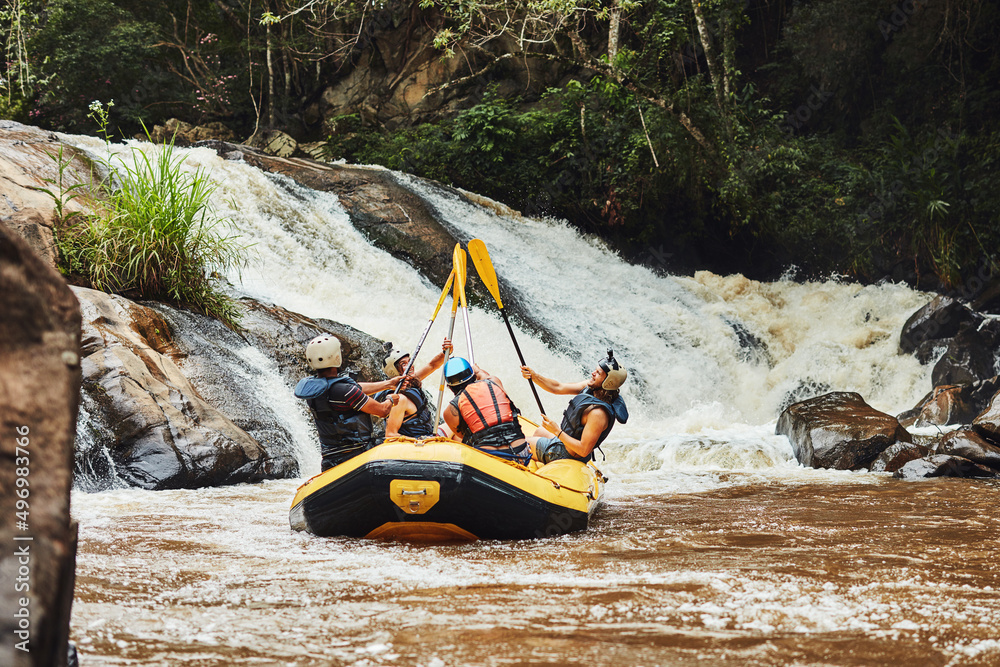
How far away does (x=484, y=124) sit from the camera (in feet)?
45.1

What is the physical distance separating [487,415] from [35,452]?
2909 mm

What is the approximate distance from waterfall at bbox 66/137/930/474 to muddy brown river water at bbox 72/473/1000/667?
2.77m

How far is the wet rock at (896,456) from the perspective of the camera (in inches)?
234

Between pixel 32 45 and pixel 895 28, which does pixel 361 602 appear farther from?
pixel 32 45

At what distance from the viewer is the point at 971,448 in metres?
5.71

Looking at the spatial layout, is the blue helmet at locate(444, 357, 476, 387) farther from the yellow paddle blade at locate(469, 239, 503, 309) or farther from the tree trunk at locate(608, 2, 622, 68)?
the tree trunk at locate(608, 2, 622, 68)

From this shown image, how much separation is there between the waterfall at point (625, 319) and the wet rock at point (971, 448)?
124 centimetres

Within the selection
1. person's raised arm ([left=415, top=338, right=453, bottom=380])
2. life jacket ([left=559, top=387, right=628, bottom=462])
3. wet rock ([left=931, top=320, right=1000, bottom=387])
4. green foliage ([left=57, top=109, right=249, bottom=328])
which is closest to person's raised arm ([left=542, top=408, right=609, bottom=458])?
life jacket ([left=559, top=387, right=628, bottom=462])

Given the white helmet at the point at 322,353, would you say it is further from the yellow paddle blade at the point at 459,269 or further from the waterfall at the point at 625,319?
the waterfall at the point at 625,319

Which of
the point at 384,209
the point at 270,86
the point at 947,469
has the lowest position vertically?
the point at 947,469

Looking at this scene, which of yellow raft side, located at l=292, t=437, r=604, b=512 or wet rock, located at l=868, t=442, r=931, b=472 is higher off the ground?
yellow raft side, located at l=292, t=437, r=604, b=512

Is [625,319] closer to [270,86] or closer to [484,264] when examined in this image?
[484,264]

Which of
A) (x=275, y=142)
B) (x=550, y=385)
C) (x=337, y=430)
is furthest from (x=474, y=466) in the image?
(x=275, y=142)

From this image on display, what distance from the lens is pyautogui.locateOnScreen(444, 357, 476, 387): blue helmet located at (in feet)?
13.6
